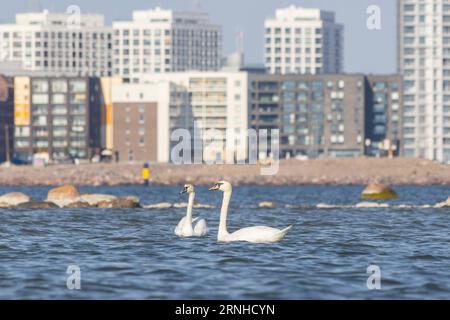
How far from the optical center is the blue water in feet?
107

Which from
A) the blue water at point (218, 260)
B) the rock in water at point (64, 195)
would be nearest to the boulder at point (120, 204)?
the rock in water at point (64, 195)

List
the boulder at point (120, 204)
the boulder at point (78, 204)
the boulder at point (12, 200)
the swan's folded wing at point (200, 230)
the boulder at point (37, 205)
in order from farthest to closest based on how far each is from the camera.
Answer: the boulder at point (12, 200)
the boulder at point (120, 204)
the boulder at point (78, 204)
the boulder at point (37, 205)
the swan's folded wing at point (200, 230)

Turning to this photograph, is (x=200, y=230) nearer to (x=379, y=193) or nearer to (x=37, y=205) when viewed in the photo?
(x=37, y=205)

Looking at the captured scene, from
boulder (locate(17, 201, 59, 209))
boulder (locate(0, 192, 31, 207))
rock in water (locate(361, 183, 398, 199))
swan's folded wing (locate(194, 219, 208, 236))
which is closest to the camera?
swan's folded wing (locate(194, 219, 208, 236))

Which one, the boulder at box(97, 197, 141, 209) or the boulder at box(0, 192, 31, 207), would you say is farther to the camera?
the boulder at box(0, 192, 31, 207)

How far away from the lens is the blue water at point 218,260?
32562 mm

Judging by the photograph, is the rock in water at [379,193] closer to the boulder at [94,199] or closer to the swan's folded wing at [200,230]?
the boulder at [94,199]

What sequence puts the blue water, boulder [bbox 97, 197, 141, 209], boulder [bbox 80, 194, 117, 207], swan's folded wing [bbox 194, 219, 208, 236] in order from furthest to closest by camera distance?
1. boulder [bbox 80, 194, 117, 207]
2. boulder [bbox 97, 197, 141, 209]
3. swan's folded wing [bbox 194, 219, 208, 236]
4. the blue water

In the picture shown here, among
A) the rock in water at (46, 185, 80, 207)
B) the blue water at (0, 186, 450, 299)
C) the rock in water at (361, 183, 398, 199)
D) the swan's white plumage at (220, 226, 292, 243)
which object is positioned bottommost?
the rock in water at (361, 183, 398, 199)

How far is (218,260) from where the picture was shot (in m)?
39.4

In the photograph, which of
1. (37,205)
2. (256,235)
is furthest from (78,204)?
(256,235)

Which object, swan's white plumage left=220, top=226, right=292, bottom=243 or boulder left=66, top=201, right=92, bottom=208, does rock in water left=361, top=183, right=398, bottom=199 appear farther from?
swan's white plumage left=220, top=226, right=292, bottom=243

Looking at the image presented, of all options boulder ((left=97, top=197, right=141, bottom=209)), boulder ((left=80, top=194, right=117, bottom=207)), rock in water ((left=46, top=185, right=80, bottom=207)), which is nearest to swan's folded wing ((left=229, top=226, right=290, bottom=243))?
boulder ((left=97, top=197, right=141, bottom=209))
